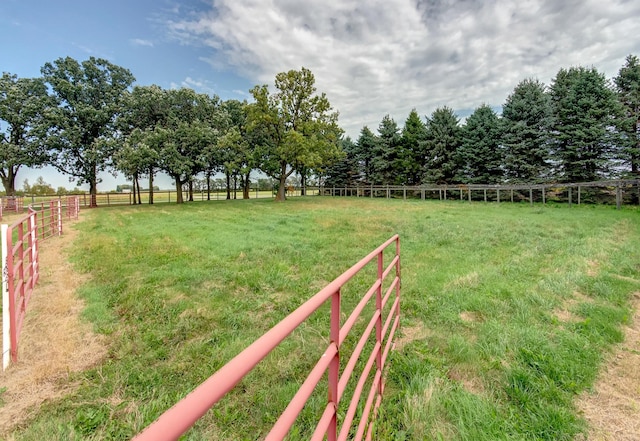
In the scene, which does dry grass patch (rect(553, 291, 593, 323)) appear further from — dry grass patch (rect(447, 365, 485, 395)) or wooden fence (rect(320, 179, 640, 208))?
wooden fence (rect(320, 179, 640, 208))

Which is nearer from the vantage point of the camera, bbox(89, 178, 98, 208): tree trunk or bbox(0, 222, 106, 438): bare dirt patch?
bbox(0, 222, 106, 438): bare dirt patch

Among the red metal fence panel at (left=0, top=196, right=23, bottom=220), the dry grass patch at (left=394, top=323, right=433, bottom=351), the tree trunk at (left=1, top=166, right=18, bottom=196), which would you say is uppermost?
the tree trunk at (left=1, top=166, right=18, bottom=196)

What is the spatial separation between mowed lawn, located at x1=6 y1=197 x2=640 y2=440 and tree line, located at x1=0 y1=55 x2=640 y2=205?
18.0 m

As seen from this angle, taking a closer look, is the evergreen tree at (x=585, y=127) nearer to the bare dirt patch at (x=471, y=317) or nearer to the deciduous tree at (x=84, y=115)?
the bare dirt patch at (x=471, y=317)

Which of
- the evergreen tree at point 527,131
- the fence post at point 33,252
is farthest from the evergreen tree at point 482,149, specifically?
the fence post at point 33,252

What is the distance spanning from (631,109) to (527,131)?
19.5ft

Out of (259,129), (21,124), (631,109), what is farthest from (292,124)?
(631,109)

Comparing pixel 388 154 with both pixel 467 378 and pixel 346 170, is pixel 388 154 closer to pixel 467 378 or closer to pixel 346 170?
pixel 346 170

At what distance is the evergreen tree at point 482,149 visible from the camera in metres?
27.2

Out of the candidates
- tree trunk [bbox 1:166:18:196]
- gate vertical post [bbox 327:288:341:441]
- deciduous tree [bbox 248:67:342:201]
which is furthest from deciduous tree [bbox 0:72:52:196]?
gate vertical post [bbox 327:288:341:441]

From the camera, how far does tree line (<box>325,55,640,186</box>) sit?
21016mm

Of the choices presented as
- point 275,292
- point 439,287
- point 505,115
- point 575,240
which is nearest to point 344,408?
point 275,292

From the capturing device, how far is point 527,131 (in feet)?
79.2

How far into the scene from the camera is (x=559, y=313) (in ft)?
13.2
